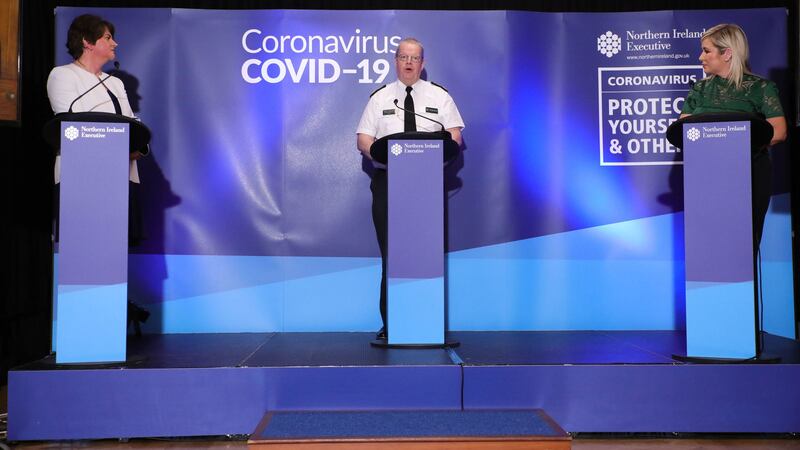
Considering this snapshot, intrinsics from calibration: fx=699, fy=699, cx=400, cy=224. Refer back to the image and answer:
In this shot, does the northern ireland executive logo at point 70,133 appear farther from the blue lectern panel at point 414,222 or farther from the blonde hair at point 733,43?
the blonde hair at point 733,43

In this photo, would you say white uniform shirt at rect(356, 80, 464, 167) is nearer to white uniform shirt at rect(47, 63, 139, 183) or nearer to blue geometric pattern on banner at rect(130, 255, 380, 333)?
blue geometric pattern on banner at rect(130, 255, 380, 333)

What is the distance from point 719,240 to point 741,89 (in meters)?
1.00

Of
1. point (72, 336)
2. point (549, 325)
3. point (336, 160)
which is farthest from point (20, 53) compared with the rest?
point (549, 325)

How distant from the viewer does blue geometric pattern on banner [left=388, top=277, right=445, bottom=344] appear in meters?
3.23

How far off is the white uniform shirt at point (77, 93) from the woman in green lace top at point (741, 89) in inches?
119

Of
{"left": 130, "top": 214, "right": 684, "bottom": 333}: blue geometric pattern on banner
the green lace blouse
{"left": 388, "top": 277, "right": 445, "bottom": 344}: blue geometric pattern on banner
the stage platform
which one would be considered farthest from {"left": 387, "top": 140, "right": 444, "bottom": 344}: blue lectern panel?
the green lace blouse

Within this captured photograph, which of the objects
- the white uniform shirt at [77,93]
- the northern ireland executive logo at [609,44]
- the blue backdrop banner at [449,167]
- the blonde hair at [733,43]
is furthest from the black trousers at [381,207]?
the blonde hair at [733,43]

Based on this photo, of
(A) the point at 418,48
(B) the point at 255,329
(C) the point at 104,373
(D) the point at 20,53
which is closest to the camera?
(C) the point at 104,373

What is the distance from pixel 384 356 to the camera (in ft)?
10.0

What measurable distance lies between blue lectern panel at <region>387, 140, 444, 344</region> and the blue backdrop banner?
1072mm

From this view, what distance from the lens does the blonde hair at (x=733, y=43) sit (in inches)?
134

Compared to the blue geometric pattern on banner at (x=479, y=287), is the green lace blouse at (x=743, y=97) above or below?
above

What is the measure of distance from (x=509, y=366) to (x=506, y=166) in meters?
1.78

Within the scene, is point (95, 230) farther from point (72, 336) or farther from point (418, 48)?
point (418, 48)
